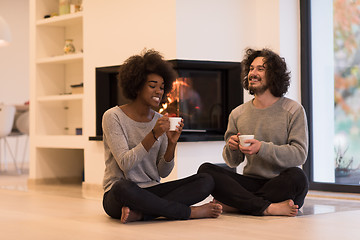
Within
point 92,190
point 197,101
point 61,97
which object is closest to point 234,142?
point 197,101

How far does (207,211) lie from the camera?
3.15 metres

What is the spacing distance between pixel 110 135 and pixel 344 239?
1.16 metres

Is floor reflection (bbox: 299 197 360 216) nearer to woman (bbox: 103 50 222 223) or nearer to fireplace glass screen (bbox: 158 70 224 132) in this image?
woman (bbox: 103 50 222 223)

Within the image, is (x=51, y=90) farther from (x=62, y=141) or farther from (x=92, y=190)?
(x=92, y=190)

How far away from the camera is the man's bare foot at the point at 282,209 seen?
3.20 meters

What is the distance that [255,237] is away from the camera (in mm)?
2598

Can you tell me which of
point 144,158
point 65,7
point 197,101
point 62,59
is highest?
point 65,7

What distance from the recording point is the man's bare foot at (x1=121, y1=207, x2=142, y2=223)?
116 inches

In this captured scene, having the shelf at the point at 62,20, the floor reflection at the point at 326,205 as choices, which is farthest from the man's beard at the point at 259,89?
the shelf at the point at 62,20

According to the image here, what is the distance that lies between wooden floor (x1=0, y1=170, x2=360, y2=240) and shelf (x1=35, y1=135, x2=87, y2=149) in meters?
1.24

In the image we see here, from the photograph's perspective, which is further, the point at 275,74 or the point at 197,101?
the point at 197,101

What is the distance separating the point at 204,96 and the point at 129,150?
6.25 ft

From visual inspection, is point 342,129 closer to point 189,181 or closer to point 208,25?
point 208,25

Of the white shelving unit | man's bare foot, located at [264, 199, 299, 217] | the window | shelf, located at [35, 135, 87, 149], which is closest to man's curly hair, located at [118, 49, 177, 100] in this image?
man's bare foot, located at [264, 199, 299, 217]
